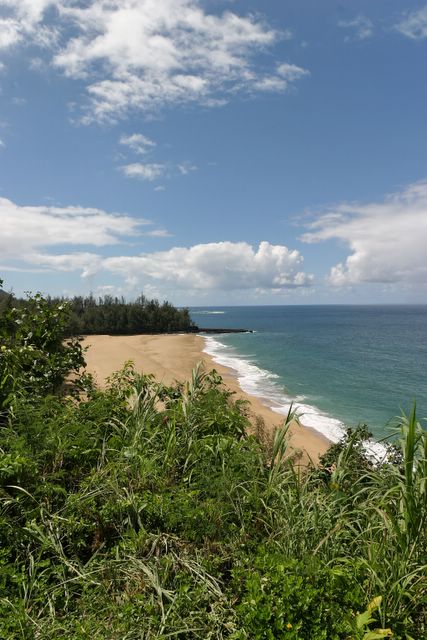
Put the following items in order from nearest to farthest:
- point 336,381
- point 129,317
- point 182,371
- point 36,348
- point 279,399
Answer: point 36,348, point 279,399, point 182,371, point 336,381, point 129,317

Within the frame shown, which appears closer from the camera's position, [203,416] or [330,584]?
[330,584]

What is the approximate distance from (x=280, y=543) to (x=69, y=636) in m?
1.50

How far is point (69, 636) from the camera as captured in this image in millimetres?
2324

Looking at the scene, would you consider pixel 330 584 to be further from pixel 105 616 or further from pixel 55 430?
pixel 55 430

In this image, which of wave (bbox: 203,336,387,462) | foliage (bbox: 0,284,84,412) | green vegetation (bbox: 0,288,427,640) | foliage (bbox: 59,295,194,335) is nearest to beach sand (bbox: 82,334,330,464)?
wave (bbox: 203,336,387,462)

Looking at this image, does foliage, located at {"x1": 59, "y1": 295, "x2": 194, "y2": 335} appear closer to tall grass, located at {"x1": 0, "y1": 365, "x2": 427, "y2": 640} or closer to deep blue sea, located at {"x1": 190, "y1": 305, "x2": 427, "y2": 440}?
deep blue sea, located at {"x1": 190, "y1": 305, "x2": 427, "y2": 440}

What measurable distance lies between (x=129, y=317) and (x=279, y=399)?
189 ft

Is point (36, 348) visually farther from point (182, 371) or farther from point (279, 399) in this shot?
point (182, 371)

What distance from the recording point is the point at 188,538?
3.05m

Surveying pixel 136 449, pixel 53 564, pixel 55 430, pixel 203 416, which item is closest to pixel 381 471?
pixel 203 416

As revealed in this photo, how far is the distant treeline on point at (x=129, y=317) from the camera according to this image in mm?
75625

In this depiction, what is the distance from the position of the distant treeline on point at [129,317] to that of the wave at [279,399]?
4050 centimetres

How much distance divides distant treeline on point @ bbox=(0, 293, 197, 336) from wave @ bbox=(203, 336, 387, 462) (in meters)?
40.5

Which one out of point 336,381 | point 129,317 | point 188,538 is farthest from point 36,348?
point 129,317
